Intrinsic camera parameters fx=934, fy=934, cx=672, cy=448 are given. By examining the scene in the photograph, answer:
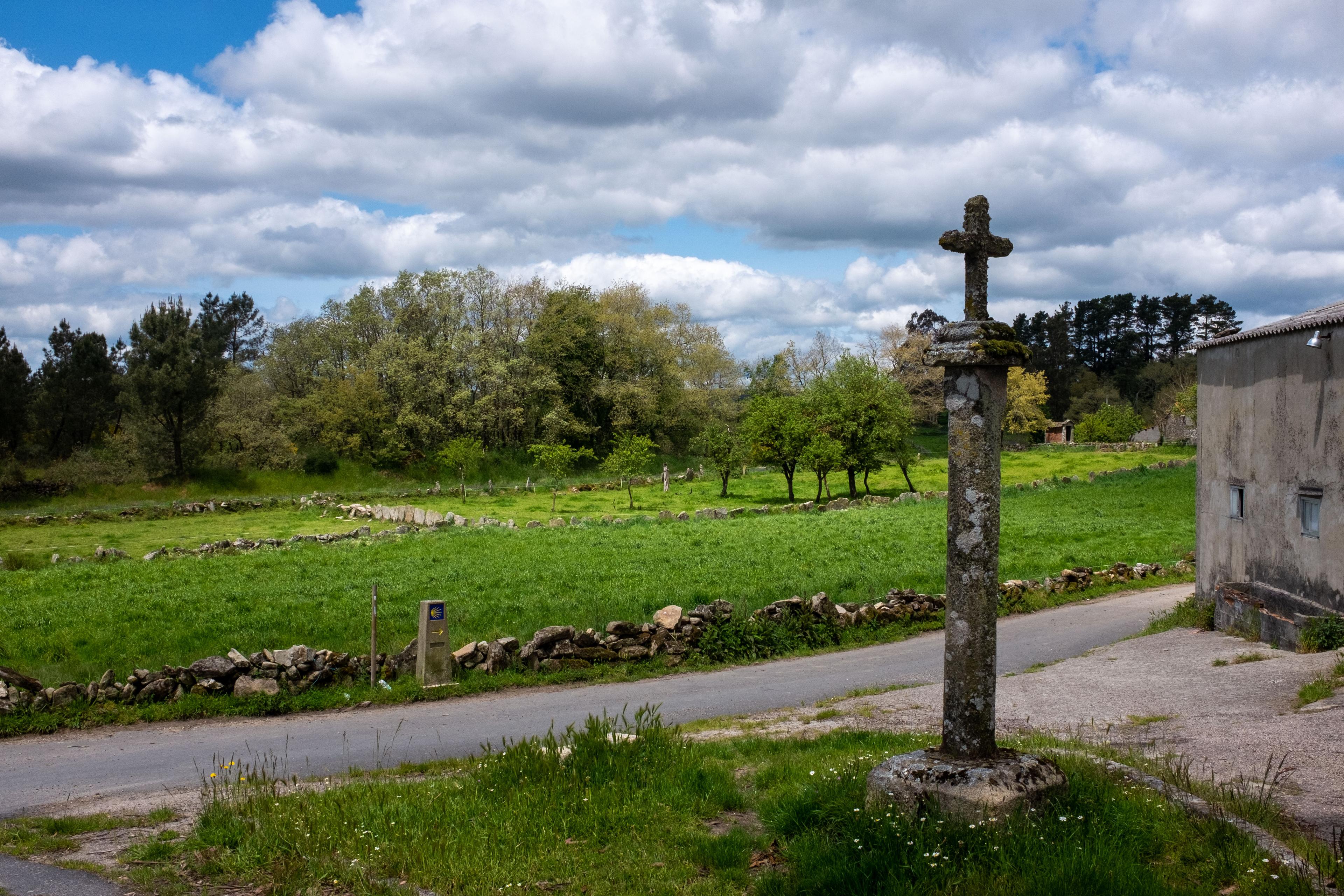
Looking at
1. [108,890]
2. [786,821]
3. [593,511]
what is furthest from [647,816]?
[593,511]

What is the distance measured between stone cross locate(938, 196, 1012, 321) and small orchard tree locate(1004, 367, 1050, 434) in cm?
8293

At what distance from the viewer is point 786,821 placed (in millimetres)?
6898

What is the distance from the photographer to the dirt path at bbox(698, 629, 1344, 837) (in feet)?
28.3

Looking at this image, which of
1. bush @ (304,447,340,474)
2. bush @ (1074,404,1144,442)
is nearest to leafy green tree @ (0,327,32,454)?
bush @ (304,447,340,474)

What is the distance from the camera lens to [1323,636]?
48.9ft

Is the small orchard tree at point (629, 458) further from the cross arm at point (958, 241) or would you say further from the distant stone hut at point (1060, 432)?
the distant stone hut at point (1060, 432)

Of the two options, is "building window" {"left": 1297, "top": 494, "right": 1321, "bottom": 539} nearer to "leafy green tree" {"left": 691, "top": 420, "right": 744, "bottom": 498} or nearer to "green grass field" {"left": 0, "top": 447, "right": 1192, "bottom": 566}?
"green grass field" {"left": 0, "top": 447, "right": 1192, "bottom": 566}

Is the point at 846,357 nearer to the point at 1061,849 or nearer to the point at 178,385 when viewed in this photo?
the point at 178,385

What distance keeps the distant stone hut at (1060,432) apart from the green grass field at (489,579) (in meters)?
62.6

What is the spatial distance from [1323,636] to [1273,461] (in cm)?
389

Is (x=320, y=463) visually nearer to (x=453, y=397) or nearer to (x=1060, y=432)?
(x=453, y=397)

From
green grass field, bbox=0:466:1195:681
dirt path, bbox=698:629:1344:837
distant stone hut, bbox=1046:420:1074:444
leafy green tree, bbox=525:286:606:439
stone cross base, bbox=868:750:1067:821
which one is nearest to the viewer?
stone cross base, bbox=868:750:1067:821

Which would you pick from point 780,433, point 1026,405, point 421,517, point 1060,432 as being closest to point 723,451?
point 780,433

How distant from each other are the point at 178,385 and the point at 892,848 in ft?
187
